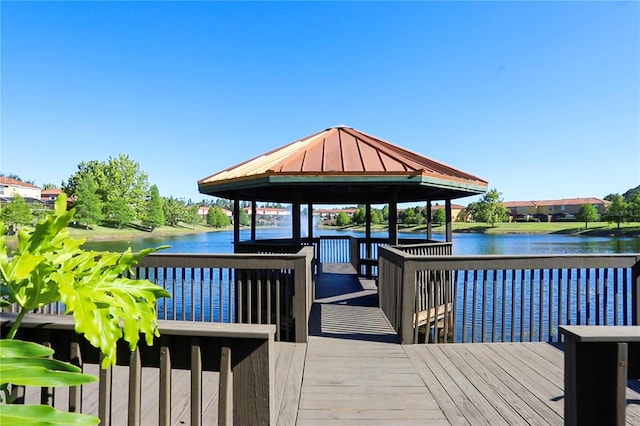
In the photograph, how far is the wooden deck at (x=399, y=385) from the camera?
2.40 metres

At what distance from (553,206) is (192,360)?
98.4m

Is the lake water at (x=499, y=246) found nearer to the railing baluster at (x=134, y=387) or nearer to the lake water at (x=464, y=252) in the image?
the lake water at (x=464, y=252)

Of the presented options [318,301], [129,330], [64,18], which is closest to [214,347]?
[129,330]

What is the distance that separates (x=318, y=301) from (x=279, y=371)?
2.90 m

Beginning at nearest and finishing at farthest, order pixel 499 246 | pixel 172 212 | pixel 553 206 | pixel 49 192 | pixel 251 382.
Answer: pixel 251 382 → pixel 499 246 → pixel 172 212 → pixel 49 192 → pixel 553 206

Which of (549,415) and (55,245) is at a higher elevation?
(55,245)

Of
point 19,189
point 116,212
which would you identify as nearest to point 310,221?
point 116,212

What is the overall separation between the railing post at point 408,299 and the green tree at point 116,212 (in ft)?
162

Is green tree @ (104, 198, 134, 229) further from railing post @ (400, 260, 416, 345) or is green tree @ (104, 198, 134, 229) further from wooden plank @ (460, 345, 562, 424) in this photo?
wooden plank @ (460, 345, 562, 424)

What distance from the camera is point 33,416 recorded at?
Answer: 1.00m

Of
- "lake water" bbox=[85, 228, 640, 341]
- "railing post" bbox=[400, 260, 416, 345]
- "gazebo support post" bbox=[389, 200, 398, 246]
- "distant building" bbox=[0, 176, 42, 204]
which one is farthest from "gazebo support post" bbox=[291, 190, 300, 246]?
"distant building" bbox=[0, 176, 42, 204]

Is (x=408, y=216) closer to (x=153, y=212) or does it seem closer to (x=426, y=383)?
(x=153, y=212)

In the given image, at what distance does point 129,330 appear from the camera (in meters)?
1.21

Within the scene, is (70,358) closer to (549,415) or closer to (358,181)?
(549,415)
